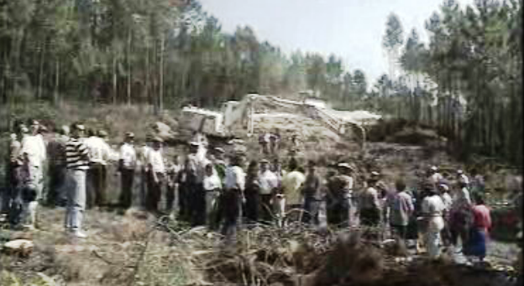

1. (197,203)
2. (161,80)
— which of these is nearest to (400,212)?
(197,203)

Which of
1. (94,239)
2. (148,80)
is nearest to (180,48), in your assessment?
(148,80)

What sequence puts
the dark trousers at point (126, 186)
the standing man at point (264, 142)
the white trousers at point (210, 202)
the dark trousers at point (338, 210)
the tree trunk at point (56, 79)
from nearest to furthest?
the dark trousers at point (338, 210) → the white trousers at point (210, 202) → the dark trousers at point (126, 186) → the standing man at point (264, 142) → the tree trunk at point (56, 79)

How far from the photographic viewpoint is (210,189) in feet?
35.0

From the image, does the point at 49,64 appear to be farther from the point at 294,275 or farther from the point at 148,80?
the point at 294,275

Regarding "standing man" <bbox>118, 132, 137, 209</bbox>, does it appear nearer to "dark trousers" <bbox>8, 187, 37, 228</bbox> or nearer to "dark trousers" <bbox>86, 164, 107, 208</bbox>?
"dark trousers" <bbox>86, 164, 107, 208</bbox>

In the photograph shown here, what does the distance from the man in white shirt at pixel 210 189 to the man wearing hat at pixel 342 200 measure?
1.54 meters

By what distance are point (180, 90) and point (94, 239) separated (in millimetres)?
13130

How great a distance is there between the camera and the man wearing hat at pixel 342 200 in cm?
1027

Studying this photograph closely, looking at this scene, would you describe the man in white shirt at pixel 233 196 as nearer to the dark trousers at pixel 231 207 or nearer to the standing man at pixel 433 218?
the dark trousers at pixel 231 207

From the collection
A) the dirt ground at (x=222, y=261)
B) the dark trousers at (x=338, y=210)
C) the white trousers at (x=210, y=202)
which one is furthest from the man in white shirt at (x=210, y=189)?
the dark trousers at (x=338, y=210)

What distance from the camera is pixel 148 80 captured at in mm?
22156

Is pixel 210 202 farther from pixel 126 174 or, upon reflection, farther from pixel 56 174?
pixel 56 174

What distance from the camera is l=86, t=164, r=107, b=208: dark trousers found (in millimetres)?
10852

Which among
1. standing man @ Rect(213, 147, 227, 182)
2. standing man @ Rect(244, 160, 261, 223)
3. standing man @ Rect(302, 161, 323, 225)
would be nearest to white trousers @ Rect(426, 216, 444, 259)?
standing man @ Rect(302, 161, 323, 225)
